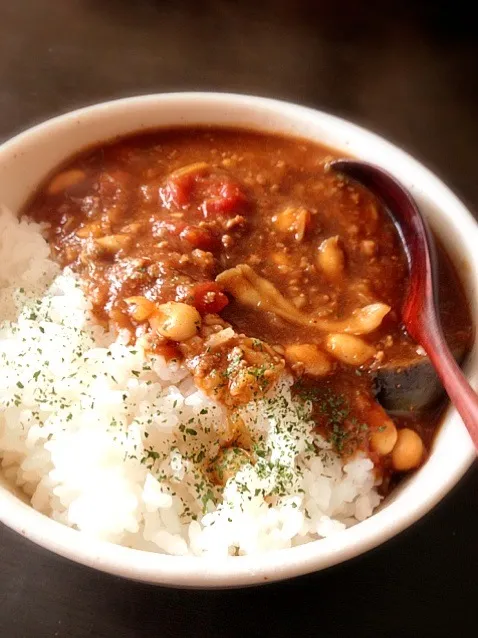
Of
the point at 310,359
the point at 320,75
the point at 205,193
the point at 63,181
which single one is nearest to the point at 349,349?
the point at 310,359

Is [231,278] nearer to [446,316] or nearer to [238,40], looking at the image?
[446,316]

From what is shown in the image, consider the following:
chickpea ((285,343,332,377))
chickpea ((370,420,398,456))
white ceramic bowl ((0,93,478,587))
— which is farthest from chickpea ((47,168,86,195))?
chickpea ((370,420,398,456))

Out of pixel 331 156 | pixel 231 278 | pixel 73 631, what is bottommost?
pixel 73 631

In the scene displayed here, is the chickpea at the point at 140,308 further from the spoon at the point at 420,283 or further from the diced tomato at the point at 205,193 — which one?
the spoon at the point at 420,283

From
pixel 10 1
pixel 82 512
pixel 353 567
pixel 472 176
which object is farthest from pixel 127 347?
pixel 10 1

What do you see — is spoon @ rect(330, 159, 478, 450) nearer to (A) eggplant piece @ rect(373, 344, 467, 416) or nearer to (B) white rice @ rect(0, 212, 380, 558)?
(A) eggplant piece @ rect(373, 344, 467, 416)

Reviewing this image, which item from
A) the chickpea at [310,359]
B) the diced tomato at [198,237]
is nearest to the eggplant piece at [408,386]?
the chickpea at [310,359]

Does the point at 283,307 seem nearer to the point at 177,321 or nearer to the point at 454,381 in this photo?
the point at 177,321
